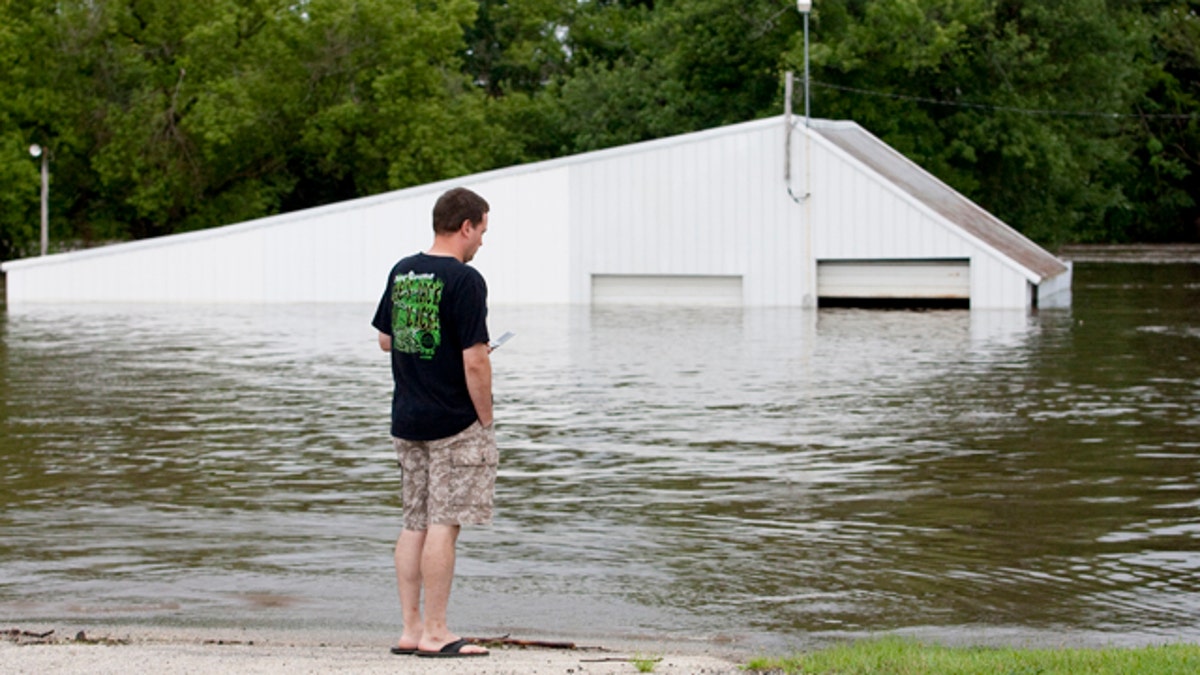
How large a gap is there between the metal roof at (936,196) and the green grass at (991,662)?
Answer: 94.5ft

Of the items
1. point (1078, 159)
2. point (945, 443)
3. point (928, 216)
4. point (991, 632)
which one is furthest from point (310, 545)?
point (1078, 159)

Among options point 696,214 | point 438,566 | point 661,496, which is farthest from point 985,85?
point 438,566

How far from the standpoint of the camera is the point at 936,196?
39.1 metres

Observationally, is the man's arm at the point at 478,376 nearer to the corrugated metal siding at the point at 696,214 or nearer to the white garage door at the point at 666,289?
the corrugated metal siding at the point at 696,214

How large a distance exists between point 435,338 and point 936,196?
109 ft

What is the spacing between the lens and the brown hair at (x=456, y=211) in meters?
7.26

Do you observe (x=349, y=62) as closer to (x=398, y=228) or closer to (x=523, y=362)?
(x=398, y=228)

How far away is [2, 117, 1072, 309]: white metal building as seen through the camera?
1416 inches

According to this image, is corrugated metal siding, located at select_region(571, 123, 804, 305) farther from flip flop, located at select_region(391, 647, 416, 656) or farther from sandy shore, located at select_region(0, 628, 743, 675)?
flip flop, located at select_region(391, 647, 416, 656)

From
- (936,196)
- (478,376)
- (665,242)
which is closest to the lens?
(478,376)

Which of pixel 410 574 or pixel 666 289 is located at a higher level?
pixel 666 289

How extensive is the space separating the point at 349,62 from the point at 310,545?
1875 inches

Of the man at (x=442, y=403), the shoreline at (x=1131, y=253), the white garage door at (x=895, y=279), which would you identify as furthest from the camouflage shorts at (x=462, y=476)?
the shoreline at (x=1131, y=253)

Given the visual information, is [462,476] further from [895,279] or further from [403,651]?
[895,279]
